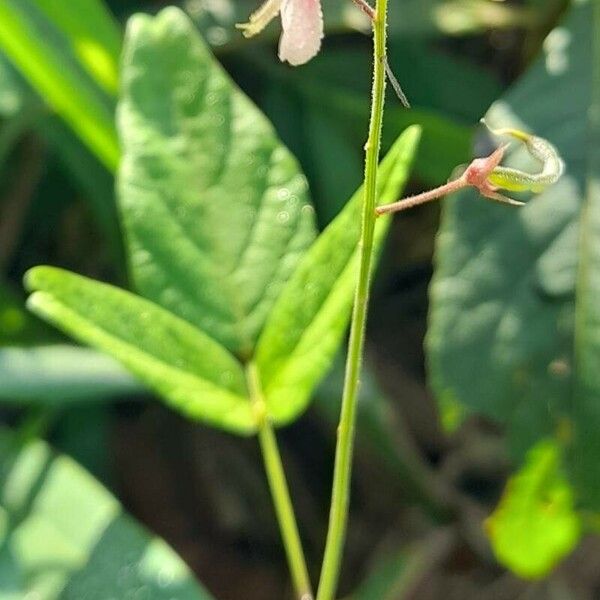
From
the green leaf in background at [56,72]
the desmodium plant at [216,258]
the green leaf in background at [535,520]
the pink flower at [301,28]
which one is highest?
the pink flower at [301,28]

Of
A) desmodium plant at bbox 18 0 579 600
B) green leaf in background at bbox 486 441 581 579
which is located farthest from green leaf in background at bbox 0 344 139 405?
green leaf in background at bbox 486 441 581 579

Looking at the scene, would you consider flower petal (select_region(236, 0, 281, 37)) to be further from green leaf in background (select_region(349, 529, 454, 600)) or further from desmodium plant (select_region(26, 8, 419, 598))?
green leaf in background (select_region(349, 529, 454, 600))

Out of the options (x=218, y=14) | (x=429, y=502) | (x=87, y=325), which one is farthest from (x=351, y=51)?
(x=87, y=325)

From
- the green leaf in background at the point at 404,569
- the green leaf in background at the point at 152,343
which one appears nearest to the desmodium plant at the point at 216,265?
the green leaf in background at the point at 152,343

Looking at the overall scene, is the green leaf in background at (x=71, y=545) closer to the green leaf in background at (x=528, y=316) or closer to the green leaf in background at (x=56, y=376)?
the green leaf in background at (x=56, y=376)

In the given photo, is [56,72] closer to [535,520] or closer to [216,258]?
[216,258]
